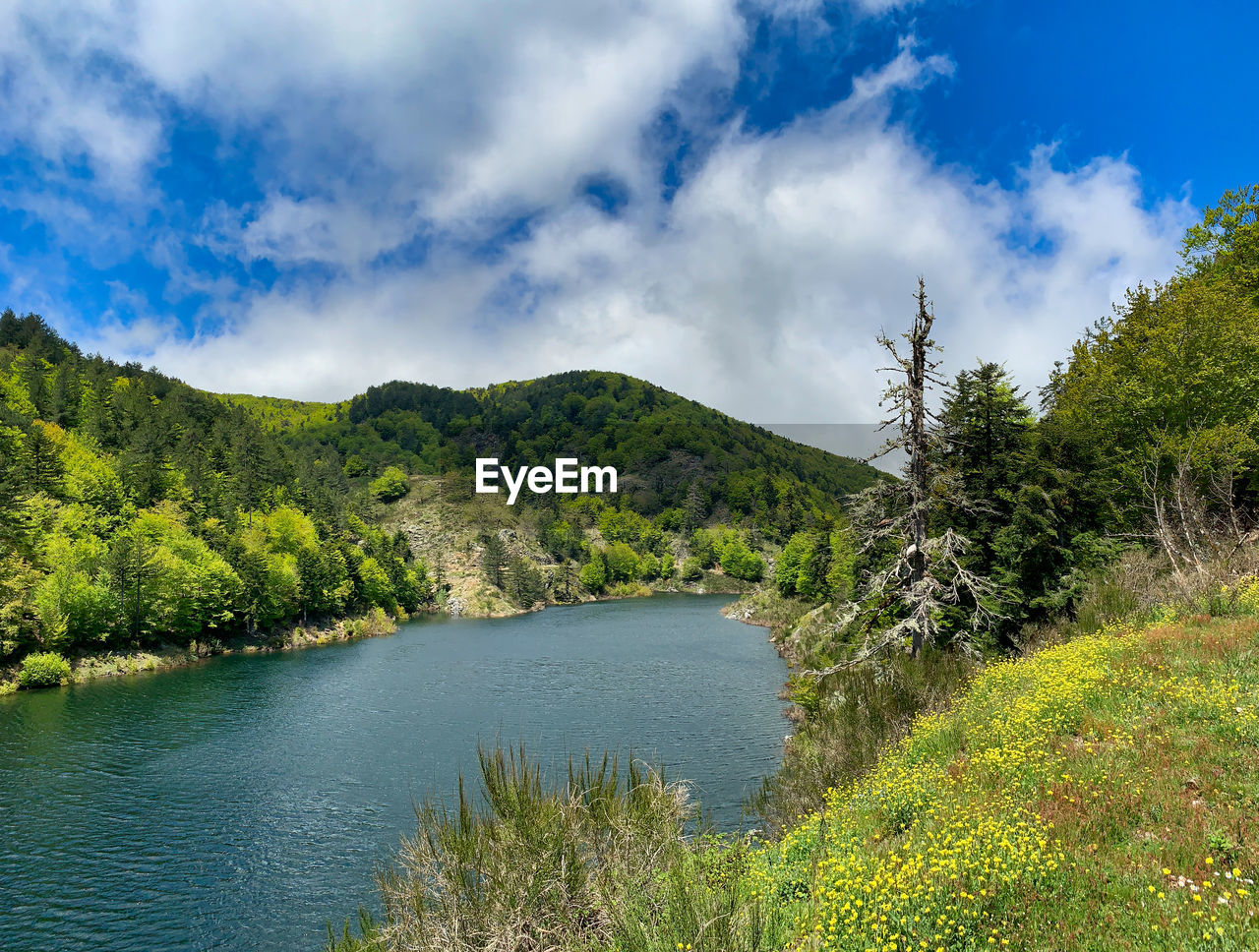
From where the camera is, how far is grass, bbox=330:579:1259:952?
675 centimetres

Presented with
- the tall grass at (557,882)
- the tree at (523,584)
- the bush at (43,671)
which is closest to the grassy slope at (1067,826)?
the tall grass at (557,882)

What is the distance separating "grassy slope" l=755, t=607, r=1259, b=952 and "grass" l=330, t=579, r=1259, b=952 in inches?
1.3

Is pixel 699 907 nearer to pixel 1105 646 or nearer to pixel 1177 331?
pixel 1105 646

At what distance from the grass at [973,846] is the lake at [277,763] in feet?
28.4

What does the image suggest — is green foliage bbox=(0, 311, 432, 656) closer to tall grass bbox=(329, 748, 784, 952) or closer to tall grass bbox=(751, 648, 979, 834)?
tall grass bbox=(329, 748, 784, 952)

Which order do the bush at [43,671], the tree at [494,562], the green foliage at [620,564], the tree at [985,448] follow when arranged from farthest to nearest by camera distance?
the green foliage at [620,564] < the tree at [494,562] < the bush at [43,671] < the tree at [985,448]

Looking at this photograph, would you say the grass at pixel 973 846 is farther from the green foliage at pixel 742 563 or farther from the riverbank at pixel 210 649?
the green foliage at pixel 742 563

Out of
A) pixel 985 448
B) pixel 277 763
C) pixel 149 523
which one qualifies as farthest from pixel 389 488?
pixel 985 448

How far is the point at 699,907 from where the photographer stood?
7.99 m

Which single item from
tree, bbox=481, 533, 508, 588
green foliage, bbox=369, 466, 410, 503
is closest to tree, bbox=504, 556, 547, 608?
tree, bbox=481, 533, 508, 588

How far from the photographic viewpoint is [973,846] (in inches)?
310

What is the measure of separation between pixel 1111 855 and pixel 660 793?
8.06 metres

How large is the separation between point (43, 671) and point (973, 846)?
58.5m

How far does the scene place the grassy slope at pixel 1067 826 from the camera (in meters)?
6.47
